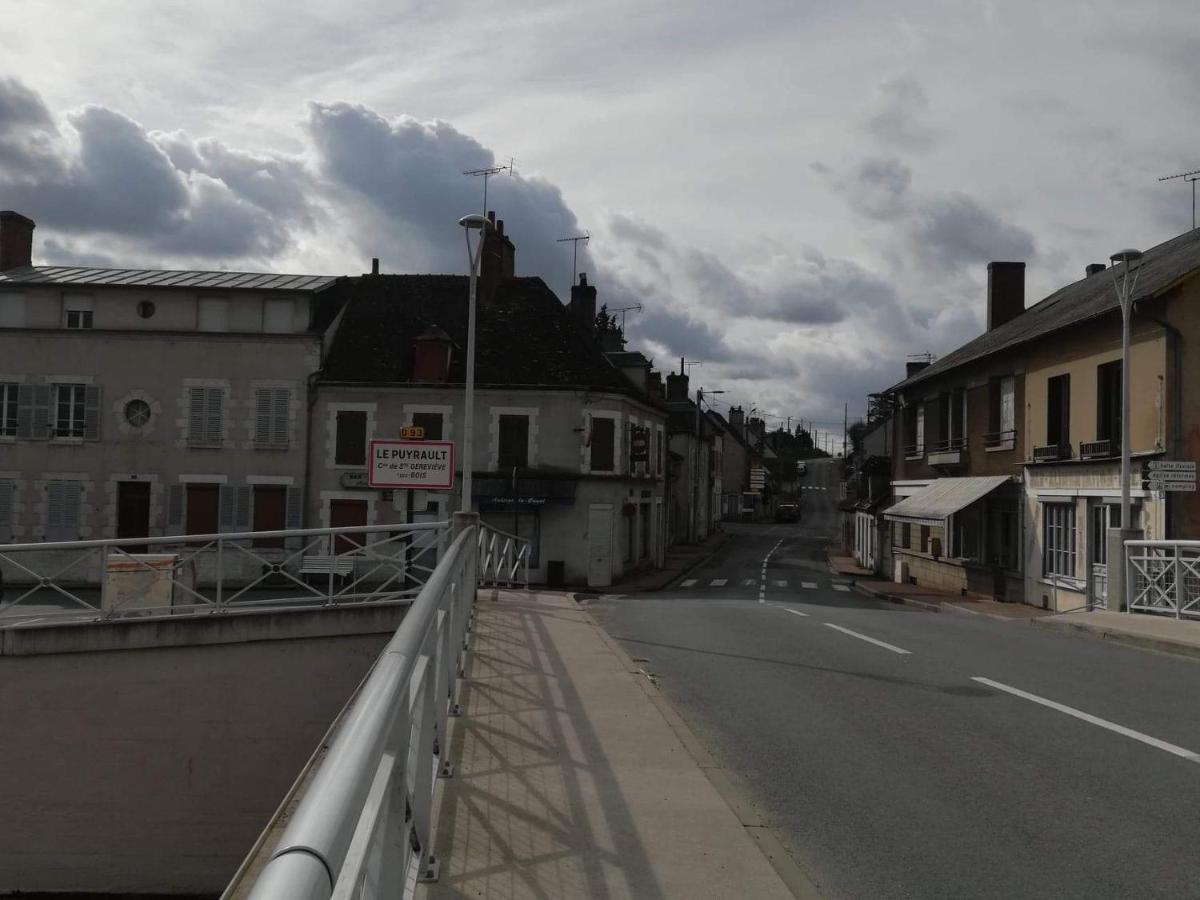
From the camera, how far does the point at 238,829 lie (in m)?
13.1

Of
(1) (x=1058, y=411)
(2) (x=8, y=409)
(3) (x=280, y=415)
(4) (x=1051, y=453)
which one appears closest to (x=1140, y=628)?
(4) (x=1051, y=453)

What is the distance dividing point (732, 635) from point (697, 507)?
45.4 m

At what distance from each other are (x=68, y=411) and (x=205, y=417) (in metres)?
4.15

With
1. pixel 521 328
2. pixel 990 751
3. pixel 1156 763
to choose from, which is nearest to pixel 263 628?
pixel 990 751

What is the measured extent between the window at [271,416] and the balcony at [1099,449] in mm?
22062

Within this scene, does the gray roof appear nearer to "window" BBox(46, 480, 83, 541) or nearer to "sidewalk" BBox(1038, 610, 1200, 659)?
"window" BBox(46, 480, 83, 541)

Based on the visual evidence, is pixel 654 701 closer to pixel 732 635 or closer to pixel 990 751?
pixel 990 751

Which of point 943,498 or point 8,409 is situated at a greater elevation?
point 8,409

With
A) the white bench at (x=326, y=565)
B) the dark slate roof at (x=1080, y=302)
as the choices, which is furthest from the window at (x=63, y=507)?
the dark slate roof at (x=1080, y=302)

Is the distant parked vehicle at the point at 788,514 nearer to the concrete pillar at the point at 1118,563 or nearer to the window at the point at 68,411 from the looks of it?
the window at the point at 68,411

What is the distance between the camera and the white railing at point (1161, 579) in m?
15.9

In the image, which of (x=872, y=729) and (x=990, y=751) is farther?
(x=872, y=729)

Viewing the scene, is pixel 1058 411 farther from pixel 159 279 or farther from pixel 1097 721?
pixel 159 279

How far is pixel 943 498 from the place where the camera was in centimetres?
2762
